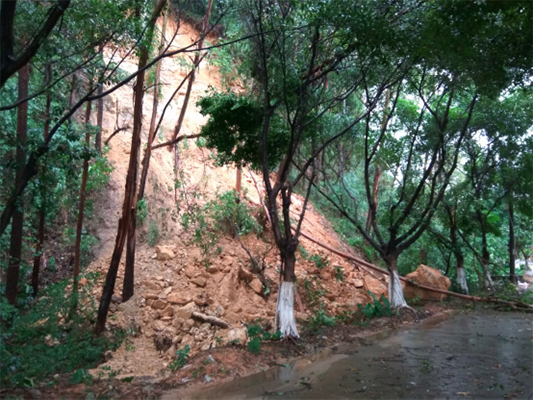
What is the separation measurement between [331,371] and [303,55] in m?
7.11

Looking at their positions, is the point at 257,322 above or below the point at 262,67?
below

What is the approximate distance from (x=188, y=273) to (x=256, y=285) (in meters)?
2.01

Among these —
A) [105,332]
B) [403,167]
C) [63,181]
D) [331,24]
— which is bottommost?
[105,332]

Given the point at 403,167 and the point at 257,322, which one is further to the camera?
the point at 403,167

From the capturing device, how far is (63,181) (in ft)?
39.0

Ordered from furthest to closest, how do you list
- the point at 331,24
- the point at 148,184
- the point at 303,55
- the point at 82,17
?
the point at 148,184, the point at 303,55, the point at 331,24, the point at 82,17

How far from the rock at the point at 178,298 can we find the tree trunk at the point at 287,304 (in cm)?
320

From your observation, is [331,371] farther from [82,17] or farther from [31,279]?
[31,279]

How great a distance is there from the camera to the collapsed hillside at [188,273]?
10.3 meters

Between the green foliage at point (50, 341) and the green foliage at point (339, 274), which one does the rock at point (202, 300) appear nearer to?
the green foliage at point (50, 341)

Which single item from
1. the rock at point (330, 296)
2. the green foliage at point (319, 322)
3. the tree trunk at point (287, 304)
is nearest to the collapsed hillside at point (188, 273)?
the rock at point (330, 296)

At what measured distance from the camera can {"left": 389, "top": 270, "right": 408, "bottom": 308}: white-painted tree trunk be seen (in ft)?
44.0

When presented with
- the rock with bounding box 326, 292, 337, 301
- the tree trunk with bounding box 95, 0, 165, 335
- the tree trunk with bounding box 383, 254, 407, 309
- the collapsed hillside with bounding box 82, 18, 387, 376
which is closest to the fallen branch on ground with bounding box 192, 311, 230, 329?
the collapsed hillside with bounding box 82, 18, 387, 376

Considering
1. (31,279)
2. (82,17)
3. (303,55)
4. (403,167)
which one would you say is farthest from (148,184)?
(403,167)
